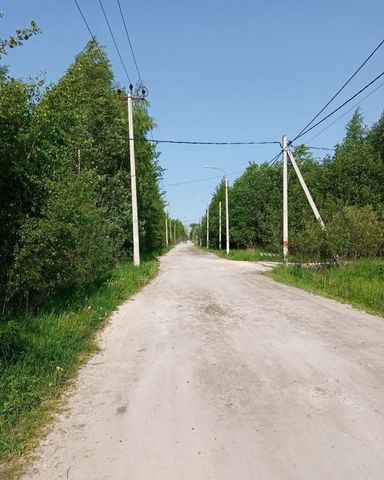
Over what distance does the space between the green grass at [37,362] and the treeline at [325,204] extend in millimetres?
11661

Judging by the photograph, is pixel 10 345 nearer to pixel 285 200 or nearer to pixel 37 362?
pixel 37 362

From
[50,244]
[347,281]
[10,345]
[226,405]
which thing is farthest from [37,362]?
[347,281]

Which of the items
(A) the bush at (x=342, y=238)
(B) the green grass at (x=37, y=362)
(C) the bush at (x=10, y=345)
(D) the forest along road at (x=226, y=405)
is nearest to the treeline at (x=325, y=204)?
(A) the bush at (x=342, y=238)

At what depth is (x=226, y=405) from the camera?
491cm

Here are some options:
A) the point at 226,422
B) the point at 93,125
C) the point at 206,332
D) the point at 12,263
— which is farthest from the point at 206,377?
the point at 93,125

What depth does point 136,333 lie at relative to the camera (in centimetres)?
862

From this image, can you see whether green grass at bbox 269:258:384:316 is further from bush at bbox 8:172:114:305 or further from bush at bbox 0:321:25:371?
bush at bbox 0:321:25:371

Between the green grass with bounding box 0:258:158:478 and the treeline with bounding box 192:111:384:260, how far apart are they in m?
11.7

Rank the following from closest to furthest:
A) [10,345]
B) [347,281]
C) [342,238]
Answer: [10,345]
[347,281]
[342,238]

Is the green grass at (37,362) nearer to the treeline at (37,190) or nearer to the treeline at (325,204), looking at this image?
the treeline at (37,190)

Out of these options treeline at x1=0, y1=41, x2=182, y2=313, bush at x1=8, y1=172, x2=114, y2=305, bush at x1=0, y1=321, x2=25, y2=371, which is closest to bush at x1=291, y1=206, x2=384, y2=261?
treeline at x1=0, y1=41, x2=182, y2=313

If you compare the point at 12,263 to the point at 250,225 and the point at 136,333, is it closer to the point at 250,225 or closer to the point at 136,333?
the point at 136,333

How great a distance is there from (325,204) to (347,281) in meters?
8.94

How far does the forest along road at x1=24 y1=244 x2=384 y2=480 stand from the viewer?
146 inches
